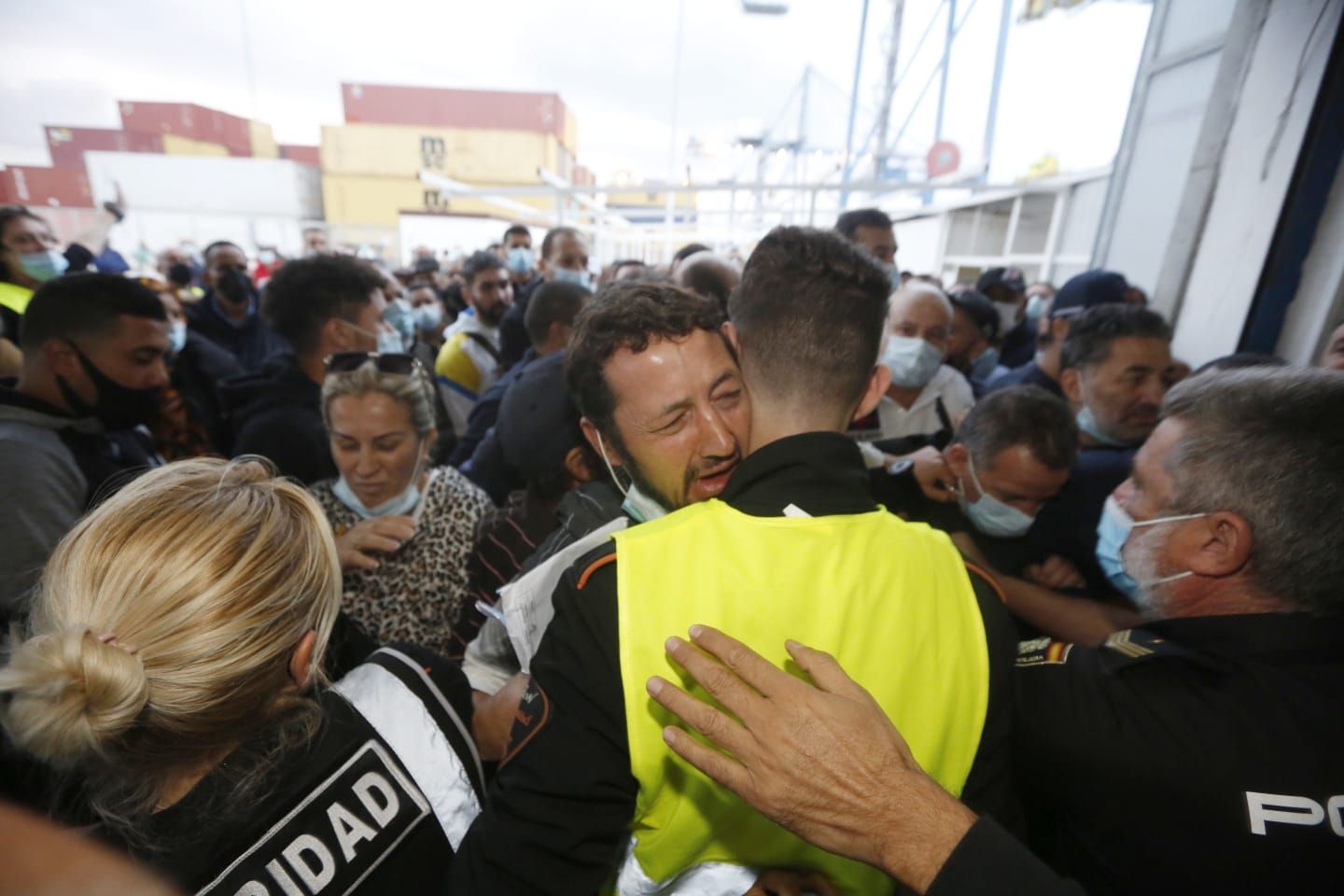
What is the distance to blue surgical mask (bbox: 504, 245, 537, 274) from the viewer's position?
7094 millimetres

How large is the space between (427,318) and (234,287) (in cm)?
251

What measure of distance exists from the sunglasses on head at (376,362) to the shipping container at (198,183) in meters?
30.2

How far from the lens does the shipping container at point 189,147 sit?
111ft

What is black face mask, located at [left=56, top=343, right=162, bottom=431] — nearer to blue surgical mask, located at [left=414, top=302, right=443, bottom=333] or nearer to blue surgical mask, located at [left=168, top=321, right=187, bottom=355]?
blue surgical mask, located at [left=168, top=321, right=187, bottom=355]

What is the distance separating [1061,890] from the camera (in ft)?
2.67

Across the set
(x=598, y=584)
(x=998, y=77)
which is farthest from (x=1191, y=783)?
(x=998, y=77)

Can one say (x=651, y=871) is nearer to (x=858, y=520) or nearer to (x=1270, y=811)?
(x=858, y=520)

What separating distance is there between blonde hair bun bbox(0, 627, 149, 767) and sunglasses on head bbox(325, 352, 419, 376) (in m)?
1.38

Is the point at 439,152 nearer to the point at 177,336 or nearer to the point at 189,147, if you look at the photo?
the point at 189,147

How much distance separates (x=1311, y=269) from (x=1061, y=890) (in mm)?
3584

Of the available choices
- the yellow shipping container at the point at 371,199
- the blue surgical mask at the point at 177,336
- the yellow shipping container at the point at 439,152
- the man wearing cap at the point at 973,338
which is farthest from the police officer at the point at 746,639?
the yellow shipping container at the point at 439,152

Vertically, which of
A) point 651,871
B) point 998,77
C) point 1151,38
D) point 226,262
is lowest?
point 651,871

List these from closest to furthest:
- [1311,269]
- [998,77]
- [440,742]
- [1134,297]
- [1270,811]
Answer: [1270,811]
[440,742]
[1311,269]
[1134,297]
[998,77]

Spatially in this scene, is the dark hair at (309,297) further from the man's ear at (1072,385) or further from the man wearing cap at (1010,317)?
the man wearing cap at (1010,317)
